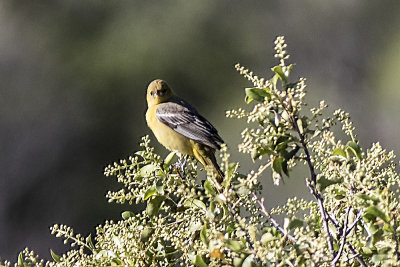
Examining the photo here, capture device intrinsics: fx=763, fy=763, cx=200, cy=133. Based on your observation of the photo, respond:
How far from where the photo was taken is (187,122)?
4.06 m

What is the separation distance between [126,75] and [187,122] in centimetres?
774

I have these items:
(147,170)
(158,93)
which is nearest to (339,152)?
(147,170)

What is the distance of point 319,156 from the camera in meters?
1.85

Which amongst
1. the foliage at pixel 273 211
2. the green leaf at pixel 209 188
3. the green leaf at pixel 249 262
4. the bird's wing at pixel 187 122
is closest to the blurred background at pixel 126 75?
the bird's wing at pixel 187 122

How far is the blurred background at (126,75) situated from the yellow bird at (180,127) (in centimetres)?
587

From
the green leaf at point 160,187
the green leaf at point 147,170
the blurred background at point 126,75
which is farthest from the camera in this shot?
the blurred background at point 126,75

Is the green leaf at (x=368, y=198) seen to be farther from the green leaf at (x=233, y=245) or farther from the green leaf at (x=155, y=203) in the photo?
the green leaf at (x=155, y=203)

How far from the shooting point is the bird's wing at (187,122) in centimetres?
371

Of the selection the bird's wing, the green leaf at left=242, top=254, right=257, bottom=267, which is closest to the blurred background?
the bird's wing

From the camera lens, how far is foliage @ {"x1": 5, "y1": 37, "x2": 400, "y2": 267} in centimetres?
140

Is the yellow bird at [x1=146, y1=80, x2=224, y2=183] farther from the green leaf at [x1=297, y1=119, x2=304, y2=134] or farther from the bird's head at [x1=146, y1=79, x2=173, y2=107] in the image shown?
the green leaf at [x1=297, y1=119, x2=304, y2=134]

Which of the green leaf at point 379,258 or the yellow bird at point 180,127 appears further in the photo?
the yellow bird at point 180,127

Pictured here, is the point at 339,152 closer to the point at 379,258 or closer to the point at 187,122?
the point at 379,258

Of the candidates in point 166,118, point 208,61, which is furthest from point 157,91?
point 208,61
